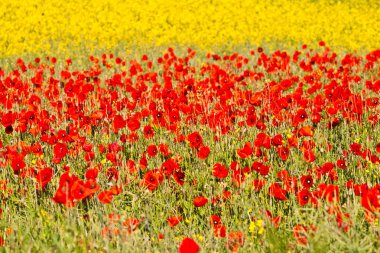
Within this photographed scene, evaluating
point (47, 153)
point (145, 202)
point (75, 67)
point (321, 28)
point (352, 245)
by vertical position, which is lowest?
point (352, 245)

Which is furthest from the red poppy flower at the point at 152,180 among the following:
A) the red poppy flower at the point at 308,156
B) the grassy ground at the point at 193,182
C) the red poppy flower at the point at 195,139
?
the red poppy flower at the point at 308,156

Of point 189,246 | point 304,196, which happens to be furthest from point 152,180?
point 189,246

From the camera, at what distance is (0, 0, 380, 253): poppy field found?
2.65 m

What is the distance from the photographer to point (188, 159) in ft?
14.5

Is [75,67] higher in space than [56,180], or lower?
higher

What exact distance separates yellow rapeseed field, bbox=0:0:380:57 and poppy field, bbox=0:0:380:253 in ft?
1.79

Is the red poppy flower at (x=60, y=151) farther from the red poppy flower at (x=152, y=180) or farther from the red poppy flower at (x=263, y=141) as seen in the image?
the red poppy flower at (x=263, y=141)

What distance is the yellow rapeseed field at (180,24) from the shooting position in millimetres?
11602

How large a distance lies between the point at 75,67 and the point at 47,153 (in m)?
4.86

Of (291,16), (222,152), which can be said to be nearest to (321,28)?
(291,16)

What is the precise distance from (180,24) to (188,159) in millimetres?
9300

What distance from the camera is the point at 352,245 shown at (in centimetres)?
229

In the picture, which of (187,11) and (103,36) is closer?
(103,36)

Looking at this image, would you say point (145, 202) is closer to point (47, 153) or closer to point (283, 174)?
point (283, 174)
